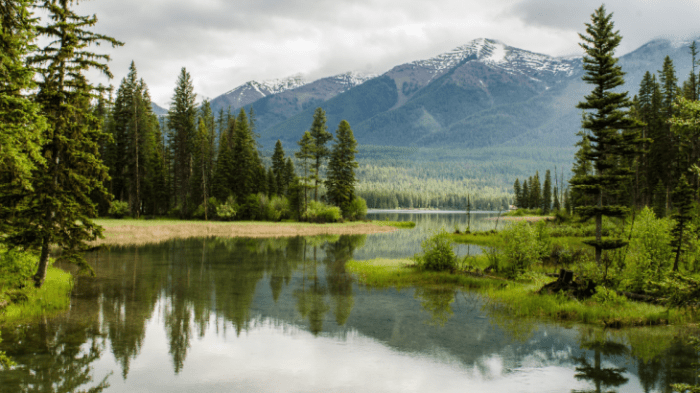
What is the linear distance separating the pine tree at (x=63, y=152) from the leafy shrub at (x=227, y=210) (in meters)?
49.2

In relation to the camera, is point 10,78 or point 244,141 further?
point 244,141

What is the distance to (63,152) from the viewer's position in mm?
17781

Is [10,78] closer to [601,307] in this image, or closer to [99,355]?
[99,355]

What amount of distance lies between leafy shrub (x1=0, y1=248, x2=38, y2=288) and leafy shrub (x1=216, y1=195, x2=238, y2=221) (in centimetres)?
5019

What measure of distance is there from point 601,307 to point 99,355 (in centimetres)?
1733

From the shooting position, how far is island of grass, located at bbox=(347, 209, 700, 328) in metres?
16.1

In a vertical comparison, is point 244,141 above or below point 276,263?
above

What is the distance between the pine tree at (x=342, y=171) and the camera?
7325 cm

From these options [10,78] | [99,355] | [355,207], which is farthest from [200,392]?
[355,207]

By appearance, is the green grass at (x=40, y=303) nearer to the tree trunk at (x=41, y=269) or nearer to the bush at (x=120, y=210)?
the tree trunk at (x=41, y=269)

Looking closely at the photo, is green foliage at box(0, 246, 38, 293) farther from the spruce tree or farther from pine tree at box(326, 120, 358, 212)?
pine tree at box(326, 120, 358, 212)

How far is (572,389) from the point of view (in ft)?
34.0

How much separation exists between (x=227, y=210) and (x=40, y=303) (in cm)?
5213

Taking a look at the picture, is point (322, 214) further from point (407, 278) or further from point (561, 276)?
point (561, 276)
